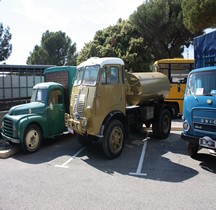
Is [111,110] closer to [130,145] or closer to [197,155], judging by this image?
[130,145]

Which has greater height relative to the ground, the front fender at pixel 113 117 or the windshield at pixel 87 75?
the windshield at pixel 87 75

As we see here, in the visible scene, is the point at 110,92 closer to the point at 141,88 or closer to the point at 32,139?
the point at 141,88

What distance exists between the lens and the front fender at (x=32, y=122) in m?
7.70

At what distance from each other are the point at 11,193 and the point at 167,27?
22767 millimetres

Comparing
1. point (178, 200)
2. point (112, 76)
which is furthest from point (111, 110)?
point (178, 200)

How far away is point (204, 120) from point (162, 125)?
3482 mm

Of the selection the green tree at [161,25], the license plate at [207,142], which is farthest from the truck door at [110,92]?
the green tree at [161,25]

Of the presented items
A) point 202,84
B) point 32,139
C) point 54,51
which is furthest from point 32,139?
point 54,51

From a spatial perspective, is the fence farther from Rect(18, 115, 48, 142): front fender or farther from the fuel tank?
the fuel tank

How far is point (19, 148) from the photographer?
325 inches

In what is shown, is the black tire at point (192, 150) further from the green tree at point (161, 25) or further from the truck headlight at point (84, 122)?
the green tree at point (161, 25)

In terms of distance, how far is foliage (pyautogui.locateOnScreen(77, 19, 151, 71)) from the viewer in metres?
24.1

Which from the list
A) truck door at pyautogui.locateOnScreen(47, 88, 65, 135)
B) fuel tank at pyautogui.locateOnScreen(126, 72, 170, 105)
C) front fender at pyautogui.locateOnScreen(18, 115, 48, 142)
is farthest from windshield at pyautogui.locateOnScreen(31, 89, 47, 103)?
fuel tank at pyautogui.locateOnScreen(126, 72, 170, 105)

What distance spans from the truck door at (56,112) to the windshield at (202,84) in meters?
4.34
